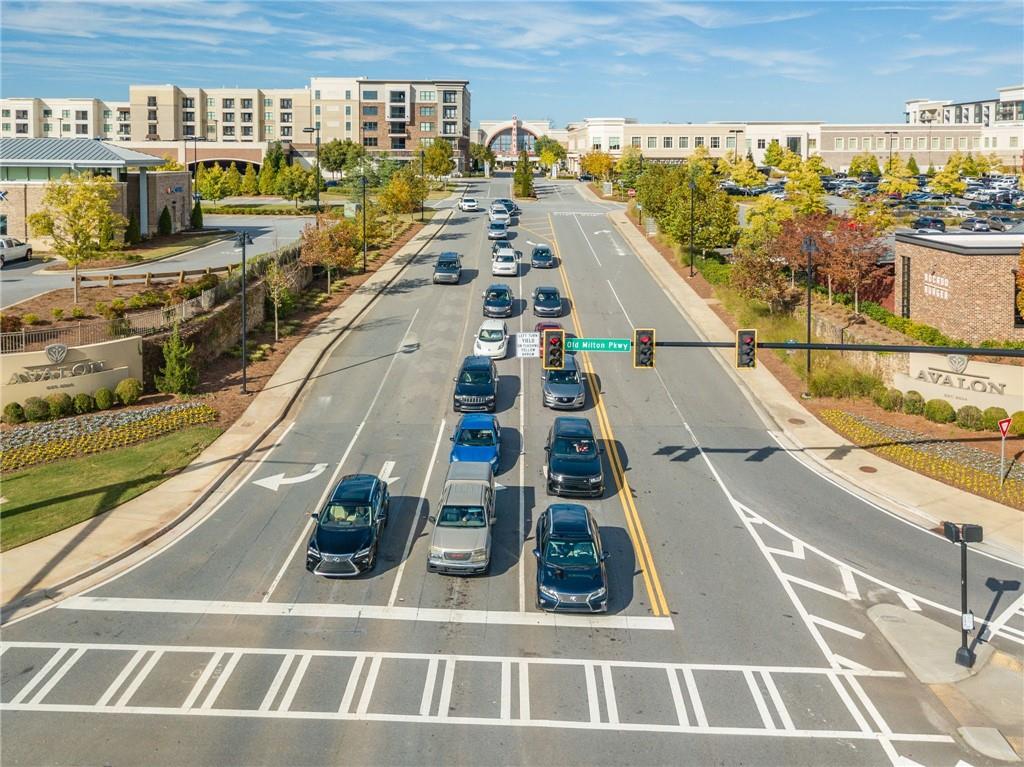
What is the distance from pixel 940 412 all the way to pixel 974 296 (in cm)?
783

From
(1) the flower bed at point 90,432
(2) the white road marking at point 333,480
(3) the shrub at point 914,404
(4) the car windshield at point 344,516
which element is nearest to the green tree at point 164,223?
(2) the white road marking at point 333,480

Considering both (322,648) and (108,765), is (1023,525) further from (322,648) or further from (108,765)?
(108,765)

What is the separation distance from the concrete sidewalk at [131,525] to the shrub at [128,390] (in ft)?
14.5

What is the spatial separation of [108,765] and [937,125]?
167 m

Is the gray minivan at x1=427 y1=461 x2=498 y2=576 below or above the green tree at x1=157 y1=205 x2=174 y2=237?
below

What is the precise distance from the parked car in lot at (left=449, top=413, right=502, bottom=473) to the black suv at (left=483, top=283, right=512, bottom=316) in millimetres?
17464

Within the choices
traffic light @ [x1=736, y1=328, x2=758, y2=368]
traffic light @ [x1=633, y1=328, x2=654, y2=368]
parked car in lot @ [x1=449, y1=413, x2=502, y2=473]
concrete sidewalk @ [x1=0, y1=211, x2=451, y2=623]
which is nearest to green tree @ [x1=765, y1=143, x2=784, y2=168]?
concrete sidewalk @ [x1=0, y1=211, x2=451, y2=623]

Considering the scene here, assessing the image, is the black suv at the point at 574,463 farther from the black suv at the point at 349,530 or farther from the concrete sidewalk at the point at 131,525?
the concrete sidewalk at the point at 131,525

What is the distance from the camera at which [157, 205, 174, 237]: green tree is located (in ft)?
212

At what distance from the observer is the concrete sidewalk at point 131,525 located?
20.6 metres

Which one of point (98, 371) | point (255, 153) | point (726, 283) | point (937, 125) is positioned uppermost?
point (937, 125)

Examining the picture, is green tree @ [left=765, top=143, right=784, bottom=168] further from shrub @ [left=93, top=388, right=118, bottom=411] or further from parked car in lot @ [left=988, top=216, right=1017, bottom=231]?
shrub @ [left=93, top=388, right=118, bottom=411]

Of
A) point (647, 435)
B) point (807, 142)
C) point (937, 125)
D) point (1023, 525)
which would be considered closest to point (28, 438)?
point (647, 435)

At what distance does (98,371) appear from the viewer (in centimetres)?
3328
